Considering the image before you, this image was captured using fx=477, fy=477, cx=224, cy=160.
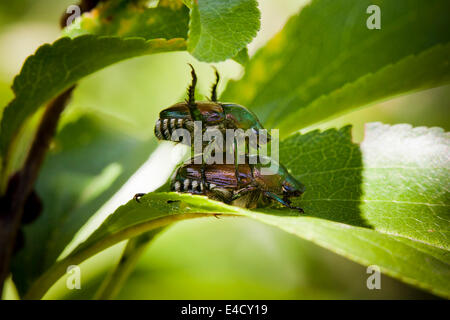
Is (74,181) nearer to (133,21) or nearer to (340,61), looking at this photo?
(133,21)

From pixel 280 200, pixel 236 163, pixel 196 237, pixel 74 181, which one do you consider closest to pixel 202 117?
pixel 236 163

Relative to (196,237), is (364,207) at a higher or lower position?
lower

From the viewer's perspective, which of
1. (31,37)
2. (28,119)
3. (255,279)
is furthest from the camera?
(31,37)

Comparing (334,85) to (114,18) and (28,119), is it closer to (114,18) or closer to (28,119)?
(114,18)

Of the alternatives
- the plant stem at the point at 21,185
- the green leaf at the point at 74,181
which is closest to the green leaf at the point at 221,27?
the plant stem at the point at 21,185

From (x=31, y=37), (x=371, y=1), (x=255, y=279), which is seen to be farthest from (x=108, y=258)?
(x=31, y=37)
